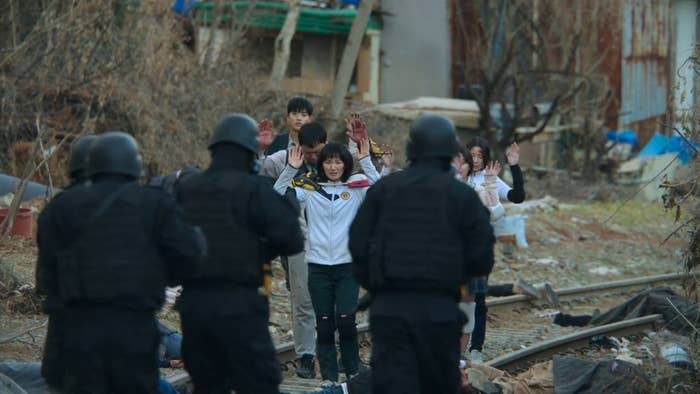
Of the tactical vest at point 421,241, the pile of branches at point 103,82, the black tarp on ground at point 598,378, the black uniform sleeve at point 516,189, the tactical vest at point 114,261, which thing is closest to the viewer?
the tactical vest at point 114,261

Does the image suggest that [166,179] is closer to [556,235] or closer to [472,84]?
[556,235]

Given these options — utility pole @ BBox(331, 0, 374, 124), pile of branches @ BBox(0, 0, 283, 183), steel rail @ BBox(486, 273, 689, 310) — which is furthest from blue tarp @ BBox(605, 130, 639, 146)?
steel rail @ BBox(486, 273, 689, 310)

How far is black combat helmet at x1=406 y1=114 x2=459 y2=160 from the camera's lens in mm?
7246

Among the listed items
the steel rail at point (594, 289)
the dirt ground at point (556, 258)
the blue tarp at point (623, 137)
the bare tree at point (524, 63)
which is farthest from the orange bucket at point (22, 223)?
the blue tarp at point (623, 137)

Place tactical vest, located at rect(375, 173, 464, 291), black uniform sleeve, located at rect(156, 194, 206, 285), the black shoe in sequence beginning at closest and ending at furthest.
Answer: black uniform sleeve, located at rect(156, 194, 206, 285), tactical vest, located at rect(375, 173, 464, 291), the black shoe

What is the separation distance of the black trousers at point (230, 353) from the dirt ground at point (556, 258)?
12.3 ft

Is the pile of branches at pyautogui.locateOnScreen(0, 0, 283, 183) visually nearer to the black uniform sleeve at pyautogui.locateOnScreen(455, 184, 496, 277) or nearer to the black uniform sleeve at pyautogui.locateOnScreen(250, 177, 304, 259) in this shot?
the black uniform sleeve at pyautogui.locateOnScreen(250, 177, 304, 259)

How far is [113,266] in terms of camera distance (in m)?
6.51

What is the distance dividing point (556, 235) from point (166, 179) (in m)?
14.3

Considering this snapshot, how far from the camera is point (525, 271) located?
1872cm

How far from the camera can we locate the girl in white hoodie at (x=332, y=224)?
9.46 meters

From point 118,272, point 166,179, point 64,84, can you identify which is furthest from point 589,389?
point 64,84

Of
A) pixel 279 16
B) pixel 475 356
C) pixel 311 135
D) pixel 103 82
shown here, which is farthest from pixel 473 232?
pixel 279 16

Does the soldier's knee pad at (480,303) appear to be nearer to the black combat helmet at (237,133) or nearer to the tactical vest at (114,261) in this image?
the black combat helmet at (237,133)
